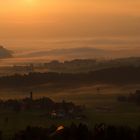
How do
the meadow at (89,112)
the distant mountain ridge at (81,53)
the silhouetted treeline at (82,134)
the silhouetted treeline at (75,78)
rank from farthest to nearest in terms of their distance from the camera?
the distant mountain ridge at (81,53) < the silhouetted treeline at (75,78) < the meadow at (89,112) < the silhouetted treeline at (82,134)

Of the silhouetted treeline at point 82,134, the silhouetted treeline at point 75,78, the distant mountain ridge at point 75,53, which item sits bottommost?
the silhouetted treeline at point 82,134

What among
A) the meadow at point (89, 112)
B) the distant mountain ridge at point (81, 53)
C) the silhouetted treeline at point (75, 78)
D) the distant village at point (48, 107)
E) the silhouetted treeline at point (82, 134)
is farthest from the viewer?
the distant mountain ridge at point (81, 53)

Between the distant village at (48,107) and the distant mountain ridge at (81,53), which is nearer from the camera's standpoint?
the distant village at (48,107)

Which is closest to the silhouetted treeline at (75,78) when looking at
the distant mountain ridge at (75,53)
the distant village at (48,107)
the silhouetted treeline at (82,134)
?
the distant village at (48,107)

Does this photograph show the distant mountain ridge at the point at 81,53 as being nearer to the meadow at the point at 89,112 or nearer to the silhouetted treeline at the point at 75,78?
the silhouetted treeline at the point at 75,78

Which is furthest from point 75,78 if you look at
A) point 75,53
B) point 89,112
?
point 75,53

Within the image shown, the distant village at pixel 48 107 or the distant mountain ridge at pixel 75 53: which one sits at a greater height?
the distant mountain ridge at pixel 75 53

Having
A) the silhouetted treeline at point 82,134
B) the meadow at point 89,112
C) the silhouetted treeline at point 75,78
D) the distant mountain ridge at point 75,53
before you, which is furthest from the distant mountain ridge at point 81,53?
the silhouetted treeline at point 82,134

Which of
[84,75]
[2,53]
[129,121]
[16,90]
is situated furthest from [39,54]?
[129,121]

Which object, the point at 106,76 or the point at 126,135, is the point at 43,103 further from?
the point at 106,76

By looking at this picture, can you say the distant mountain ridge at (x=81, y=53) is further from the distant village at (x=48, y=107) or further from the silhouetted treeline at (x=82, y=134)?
the silhouetted treeline at (x=82, y=134)
